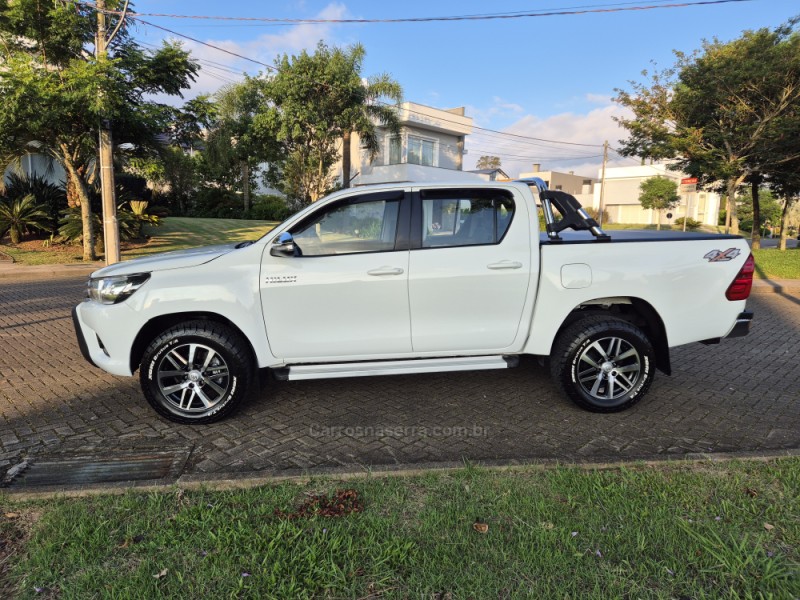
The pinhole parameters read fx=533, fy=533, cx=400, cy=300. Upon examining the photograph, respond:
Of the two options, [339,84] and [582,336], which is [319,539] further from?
[339,84]

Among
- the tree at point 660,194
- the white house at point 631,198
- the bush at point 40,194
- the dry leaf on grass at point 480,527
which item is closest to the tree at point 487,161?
the white house at point 631,198

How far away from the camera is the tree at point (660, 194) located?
178 ft

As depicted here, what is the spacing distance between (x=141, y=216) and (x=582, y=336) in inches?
674

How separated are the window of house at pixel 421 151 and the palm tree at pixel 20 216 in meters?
23.3

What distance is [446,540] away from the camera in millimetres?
2645

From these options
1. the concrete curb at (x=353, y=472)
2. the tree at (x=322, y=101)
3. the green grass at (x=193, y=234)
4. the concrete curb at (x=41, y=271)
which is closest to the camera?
the concrete curb at (x=353, y=472)

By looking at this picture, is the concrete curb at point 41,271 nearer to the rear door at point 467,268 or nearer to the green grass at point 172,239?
the green grass at point 172,239

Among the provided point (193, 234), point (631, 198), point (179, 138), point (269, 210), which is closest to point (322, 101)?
point (269, 210)

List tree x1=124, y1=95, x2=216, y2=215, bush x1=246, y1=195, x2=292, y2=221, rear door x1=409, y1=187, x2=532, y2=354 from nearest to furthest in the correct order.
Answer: rear door x1=409, y1=187, x2=532, y2=354, tree x1=124, y1=95, x2=216, y2=215, bush x1=246, y1=195, x2=292, y2=221

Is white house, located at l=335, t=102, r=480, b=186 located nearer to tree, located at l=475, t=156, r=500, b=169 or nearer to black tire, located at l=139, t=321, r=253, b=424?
black tire, located at l=139, t=321, r=253, b=424

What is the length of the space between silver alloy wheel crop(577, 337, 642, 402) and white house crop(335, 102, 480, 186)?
2895cm

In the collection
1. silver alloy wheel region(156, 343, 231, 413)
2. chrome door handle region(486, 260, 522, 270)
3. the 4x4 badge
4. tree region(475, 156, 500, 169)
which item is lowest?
silver alloy wheel region(156, 343, 231, 413)

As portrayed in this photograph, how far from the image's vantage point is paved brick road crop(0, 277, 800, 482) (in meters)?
3.75

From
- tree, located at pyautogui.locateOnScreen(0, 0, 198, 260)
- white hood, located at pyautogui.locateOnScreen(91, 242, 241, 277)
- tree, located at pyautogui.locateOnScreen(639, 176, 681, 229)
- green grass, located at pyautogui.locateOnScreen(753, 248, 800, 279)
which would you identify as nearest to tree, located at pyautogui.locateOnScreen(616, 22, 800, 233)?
green grass, located at pyautogui.locateOnScreen(753, 248, 800, 279)
